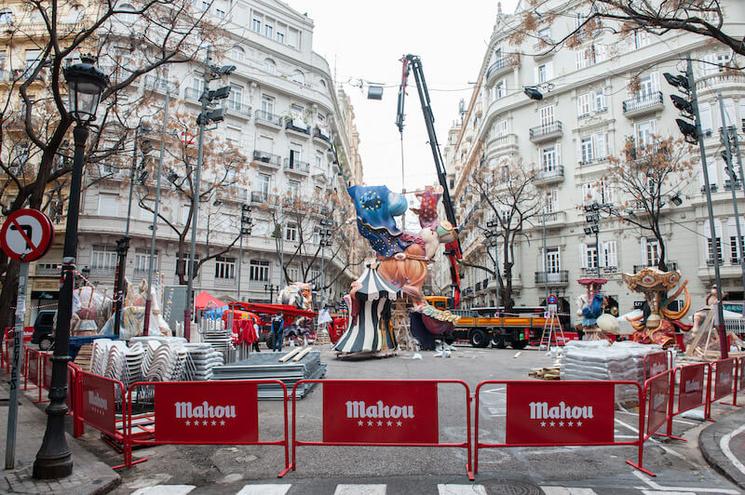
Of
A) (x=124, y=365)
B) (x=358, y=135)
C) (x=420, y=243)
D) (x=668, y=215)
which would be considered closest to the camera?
(x=124, y=365)

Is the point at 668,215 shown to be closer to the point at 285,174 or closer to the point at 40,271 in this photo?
the point at 285,174

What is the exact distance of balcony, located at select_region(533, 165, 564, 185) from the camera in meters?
38.2

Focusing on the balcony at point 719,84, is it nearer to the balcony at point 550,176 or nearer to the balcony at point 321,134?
the balcony at point 550,176

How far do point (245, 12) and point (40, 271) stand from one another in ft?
84.5

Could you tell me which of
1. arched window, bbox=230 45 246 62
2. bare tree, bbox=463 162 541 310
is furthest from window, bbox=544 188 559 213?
arched window, bbox=230 45 246 62

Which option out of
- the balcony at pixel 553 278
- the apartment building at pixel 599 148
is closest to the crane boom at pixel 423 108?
the apartment building at pixel 599 148

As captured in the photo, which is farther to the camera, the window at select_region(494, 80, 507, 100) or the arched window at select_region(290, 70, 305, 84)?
the arched window at select_region(290, 70, 305, 84)

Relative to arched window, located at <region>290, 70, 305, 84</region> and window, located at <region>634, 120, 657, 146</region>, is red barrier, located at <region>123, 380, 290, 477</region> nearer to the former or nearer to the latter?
window, located at <region>634, 120, 657, 146</region>

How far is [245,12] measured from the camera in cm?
4241

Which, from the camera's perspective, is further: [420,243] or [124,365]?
[420,243]

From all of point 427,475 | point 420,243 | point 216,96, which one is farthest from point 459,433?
point 216,96

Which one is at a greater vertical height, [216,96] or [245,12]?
[245,12]

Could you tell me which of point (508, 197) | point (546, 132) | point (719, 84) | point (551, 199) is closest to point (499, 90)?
point (546, 132)

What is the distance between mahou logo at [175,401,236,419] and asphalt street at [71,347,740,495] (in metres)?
0.62
